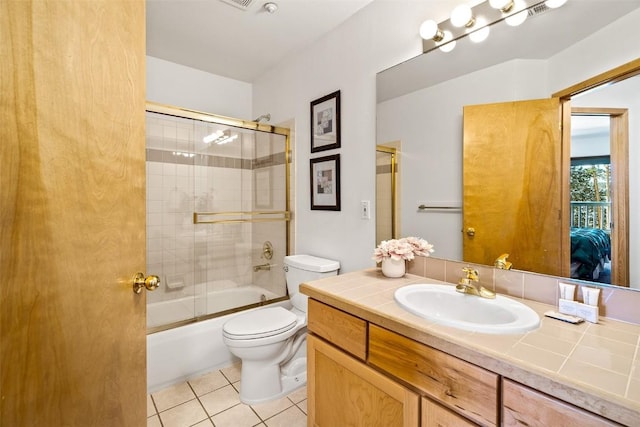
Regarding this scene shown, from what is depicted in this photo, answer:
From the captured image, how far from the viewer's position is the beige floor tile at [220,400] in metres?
1.68

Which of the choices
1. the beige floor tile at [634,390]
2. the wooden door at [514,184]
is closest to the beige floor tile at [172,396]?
the wooden door at [514,184]

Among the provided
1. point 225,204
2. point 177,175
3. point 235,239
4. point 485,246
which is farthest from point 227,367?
point 485,246

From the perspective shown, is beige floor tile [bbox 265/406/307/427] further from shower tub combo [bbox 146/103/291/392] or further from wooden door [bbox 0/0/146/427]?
wooden door [bbox 0/0/146/427]

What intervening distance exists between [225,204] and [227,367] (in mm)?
1245

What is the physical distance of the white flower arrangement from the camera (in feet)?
4.67

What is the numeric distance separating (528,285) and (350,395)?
0.82 meters

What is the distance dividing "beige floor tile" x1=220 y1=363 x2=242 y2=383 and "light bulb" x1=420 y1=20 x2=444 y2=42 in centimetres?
233

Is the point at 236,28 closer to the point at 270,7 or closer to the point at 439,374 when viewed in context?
the point at 270,7

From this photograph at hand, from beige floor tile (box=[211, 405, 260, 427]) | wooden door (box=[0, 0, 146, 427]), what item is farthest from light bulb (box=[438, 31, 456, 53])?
beige floor tile (box=[211, 405, 260, 427])

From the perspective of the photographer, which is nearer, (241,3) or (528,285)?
(528,285)

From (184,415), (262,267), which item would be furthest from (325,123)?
(184,415)

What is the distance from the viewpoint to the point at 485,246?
51.8 inches

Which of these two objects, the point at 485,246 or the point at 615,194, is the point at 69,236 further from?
the point at 615,194

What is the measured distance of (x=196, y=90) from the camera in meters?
2.69
